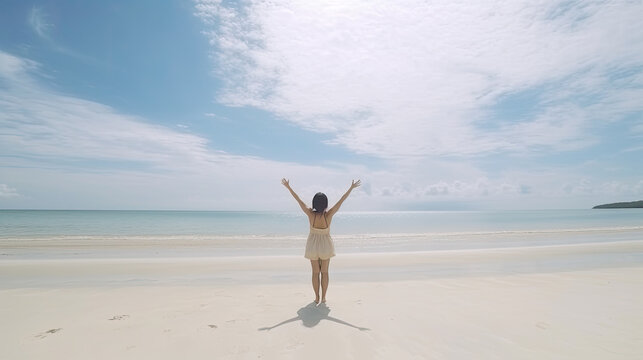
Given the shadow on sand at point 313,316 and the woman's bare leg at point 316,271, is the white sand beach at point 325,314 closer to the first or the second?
the shadow on sand at point 313,316

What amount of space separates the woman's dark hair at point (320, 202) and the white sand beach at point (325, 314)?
1.90 meters

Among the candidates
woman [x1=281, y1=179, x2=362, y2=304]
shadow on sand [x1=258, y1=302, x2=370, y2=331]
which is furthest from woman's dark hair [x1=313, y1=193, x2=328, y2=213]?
shadow on sand [x1=258, y1=302, x2=370, y2=331]

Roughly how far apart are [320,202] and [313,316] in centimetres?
204

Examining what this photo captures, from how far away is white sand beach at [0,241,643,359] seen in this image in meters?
→ 4.30

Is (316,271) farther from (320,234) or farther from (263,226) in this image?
(263,226)

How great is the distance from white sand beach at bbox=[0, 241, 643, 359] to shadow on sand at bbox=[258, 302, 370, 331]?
2cm

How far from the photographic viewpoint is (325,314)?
5672mm

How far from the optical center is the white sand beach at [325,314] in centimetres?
430

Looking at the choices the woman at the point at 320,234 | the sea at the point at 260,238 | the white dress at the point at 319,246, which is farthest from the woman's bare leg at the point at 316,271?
the sea at the point at 260,238

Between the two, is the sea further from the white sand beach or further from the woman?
the woman

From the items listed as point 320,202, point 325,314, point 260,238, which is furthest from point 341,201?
point 260,238

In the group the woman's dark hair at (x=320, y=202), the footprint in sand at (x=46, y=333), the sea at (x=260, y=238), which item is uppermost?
the woman's dark hair at (x=320, y=202)

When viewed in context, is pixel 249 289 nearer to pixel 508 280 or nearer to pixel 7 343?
pixel 7 343

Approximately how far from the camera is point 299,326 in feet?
16.7
